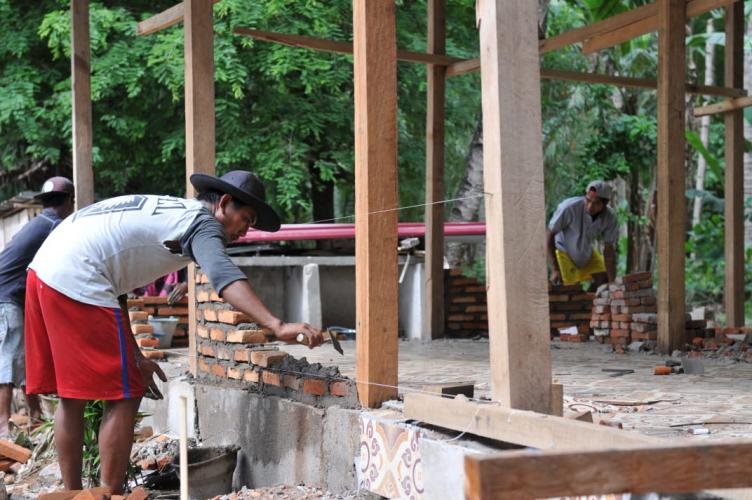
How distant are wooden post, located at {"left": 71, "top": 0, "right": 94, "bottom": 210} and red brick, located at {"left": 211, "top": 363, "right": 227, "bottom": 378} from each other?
2.17 m

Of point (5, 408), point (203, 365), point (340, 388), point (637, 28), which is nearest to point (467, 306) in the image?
point (637, 28)

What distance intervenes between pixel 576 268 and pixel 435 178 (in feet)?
7.16

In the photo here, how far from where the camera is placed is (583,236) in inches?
372

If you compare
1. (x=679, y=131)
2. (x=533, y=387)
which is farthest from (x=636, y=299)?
(x=533, y=387)

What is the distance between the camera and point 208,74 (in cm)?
600

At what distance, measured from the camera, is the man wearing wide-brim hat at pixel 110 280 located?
421 centimetres

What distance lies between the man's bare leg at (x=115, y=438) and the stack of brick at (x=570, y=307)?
5.82 m

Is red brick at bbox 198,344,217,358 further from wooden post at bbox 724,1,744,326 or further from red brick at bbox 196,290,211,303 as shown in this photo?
wooden post at bbox 724,1,744,326

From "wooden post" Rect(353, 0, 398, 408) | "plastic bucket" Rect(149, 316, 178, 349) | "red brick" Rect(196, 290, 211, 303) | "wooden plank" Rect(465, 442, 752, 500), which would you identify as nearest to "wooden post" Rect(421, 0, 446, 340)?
"plastic bucket" Rect(149, 316, 178, 349)

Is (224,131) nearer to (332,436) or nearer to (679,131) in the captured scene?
(679,131)

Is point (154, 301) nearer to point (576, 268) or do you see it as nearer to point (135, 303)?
point (135, 303)

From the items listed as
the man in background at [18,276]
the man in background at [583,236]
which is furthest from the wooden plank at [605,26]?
the man in background at [18,276]

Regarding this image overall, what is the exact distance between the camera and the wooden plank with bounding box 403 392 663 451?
2547mm

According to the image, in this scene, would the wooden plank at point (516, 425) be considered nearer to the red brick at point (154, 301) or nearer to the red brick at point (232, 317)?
the red brick at point (232, 317)
